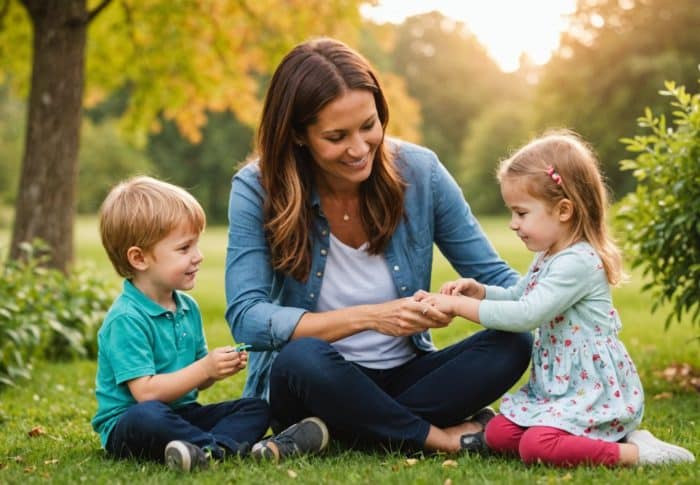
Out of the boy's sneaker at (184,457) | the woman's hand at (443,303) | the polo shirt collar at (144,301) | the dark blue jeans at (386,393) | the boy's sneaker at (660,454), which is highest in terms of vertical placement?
the woman's hand at (443,303)

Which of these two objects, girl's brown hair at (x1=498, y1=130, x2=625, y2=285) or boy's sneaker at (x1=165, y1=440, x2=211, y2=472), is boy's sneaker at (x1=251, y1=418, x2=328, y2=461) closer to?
boy's sneaker at (x1=165, y1=440, x2=211, y2=472)

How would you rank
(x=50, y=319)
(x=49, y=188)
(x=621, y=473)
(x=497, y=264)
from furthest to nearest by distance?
(x=49, y=188)
(x=50, y=319)
(x=497, y=264)
(x=621, y=473)

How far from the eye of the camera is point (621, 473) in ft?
9.66

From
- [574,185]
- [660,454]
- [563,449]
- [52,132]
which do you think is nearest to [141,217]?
[574,185]

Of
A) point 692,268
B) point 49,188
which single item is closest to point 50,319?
point 49,188

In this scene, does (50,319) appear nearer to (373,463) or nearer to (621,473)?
(373,463)

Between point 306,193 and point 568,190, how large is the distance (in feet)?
3.33

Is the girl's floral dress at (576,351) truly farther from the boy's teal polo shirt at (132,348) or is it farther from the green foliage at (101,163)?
the green foliage at (101,163)

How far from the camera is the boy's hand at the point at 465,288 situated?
11.6 feet

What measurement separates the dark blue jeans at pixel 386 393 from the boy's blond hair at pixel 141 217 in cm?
66

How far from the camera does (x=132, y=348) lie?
3.43m

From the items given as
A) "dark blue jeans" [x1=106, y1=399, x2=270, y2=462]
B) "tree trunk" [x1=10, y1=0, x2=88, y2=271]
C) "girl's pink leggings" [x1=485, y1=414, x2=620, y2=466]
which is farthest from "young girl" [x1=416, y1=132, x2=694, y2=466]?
"tree trunk" [x1=10, y1=0, x2=88, y2=271]

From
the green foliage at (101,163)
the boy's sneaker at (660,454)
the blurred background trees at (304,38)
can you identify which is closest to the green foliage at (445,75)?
the blurred background trees at (304,38)

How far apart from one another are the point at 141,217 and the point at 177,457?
2.99ft
